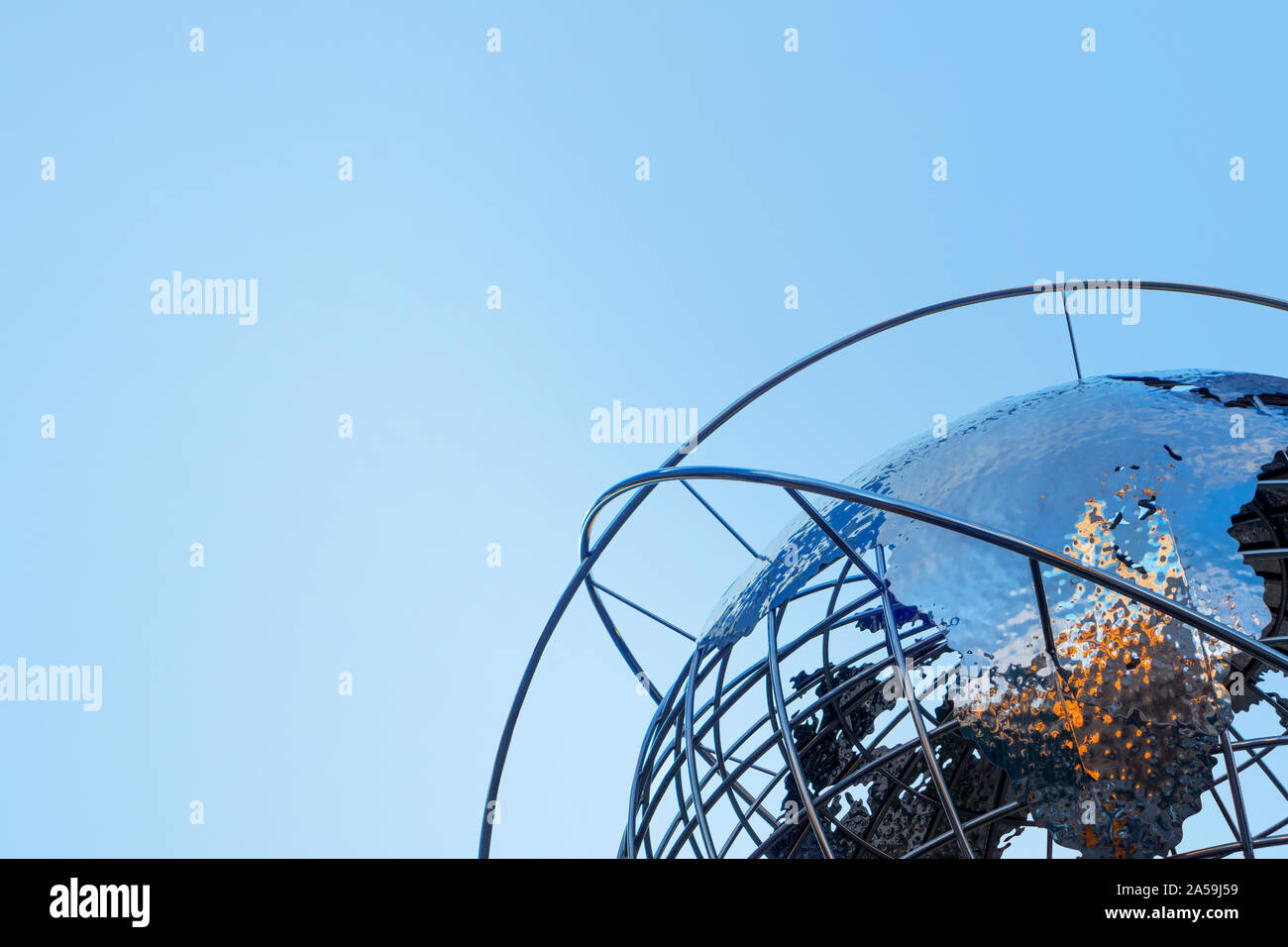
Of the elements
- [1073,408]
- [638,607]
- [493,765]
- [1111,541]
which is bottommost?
[493,765]

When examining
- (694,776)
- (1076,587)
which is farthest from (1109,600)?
(694,776)

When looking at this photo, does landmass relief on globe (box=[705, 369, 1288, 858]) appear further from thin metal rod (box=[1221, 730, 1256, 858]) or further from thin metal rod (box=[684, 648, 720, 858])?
thin metal rod (box=[684, 648, 720, 858])

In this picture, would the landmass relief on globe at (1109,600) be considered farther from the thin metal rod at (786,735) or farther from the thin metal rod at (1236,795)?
the thin metal rod at (786,735)

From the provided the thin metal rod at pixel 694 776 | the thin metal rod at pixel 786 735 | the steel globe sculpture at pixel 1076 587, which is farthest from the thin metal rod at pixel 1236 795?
the thin metal rod at pixel 694 776

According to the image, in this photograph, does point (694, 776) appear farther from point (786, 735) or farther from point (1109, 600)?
point (1109, 600)

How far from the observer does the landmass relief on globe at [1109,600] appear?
5.55m

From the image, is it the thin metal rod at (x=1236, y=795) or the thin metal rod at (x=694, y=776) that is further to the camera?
the thin metal rod at (x=694, y=776)

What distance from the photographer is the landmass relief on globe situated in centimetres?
555
